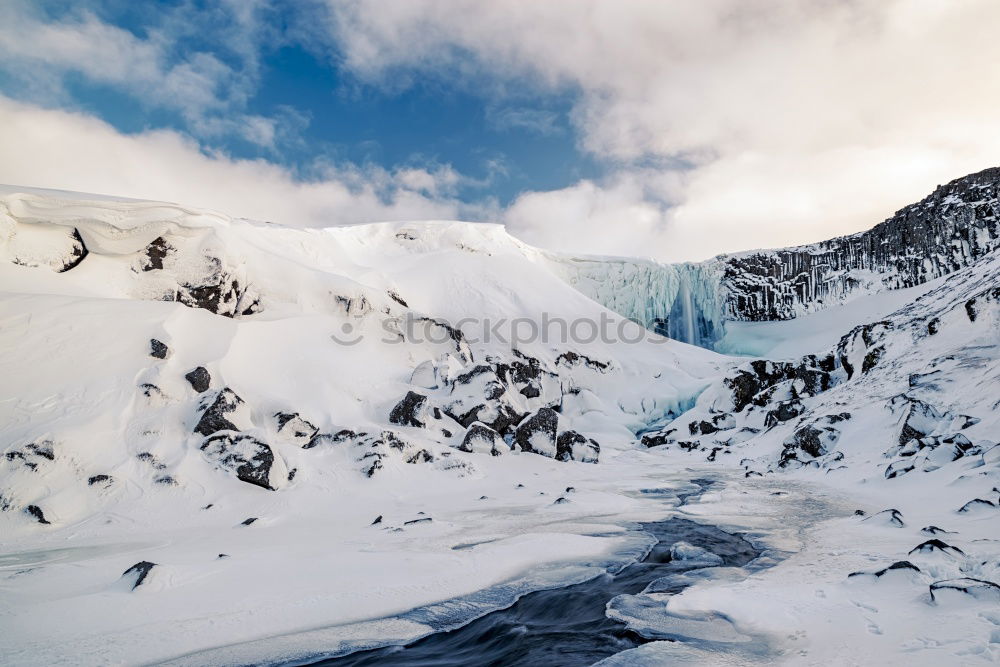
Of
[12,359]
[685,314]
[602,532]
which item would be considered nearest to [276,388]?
[12,359]

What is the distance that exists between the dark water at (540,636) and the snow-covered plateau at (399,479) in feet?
0.25

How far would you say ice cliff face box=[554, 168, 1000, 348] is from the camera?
161 ft

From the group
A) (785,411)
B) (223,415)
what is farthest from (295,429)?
(785,411)

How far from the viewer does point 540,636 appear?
4.54 m

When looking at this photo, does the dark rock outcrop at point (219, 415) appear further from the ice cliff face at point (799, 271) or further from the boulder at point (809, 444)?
the ice cliff face at point (799, 271)

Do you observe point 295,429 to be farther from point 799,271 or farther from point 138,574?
point 799,271

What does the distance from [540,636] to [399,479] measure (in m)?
11.5

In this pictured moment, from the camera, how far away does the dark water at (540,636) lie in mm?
4078

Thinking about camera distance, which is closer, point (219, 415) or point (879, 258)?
point (219, 415)

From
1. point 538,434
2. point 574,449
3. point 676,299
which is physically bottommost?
point 574,449

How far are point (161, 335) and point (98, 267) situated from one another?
8.20 m

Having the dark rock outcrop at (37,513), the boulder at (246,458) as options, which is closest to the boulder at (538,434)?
the boulder at (246,458)

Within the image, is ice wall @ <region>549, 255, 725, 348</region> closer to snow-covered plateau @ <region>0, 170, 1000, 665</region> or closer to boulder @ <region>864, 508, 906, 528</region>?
snow-covered plateau @ <region>0, 170, 1000, 665</region>

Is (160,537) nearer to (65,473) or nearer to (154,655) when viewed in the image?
(65,473)
